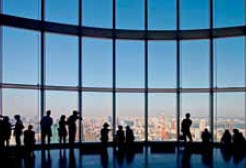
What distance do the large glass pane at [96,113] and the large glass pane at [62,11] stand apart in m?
2.71

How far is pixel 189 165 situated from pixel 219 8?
806 cm

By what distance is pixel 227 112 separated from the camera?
16.2 metres

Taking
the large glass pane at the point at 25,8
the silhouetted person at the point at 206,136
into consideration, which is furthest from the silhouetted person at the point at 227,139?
the large glass pane at the point at 25,8

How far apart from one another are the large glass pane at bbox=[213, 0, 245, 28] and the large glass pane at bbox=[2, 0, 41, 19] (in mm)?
6230

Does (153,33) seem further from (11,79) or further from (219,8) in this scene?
(11,79)

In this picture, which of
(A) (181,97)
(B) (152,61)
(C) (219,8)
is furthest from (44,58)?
(C) (219,8)

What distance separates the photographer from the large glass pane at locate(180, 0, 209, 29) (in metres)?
16.4

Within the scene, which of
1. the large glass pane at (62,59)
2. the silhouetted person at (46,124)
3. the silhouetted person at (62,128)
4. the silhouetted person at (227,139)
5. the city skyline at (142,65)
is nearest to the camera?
the silhouetted person at (46,124)

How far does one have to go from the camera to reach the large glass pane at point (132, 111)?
54.2 feet

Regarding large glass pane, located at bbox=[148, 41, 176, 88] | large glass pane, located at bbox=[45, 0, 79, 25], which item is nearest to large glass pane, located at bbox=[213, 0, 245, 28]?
large glass pane, located at bbox=[148, 41, 176, 88]

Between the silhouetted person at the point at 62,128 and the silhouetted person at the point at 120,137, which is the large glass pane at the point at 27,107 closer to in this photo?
the silhouetted person at the point at 62,128

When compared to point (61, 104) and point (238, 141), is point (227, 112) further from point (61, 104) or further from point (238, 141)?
point (61, 104)

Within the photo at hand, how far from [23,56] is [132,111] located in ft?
14.4

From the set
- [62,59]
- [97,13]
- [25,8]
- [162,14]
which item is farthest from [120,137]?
[25,8]
